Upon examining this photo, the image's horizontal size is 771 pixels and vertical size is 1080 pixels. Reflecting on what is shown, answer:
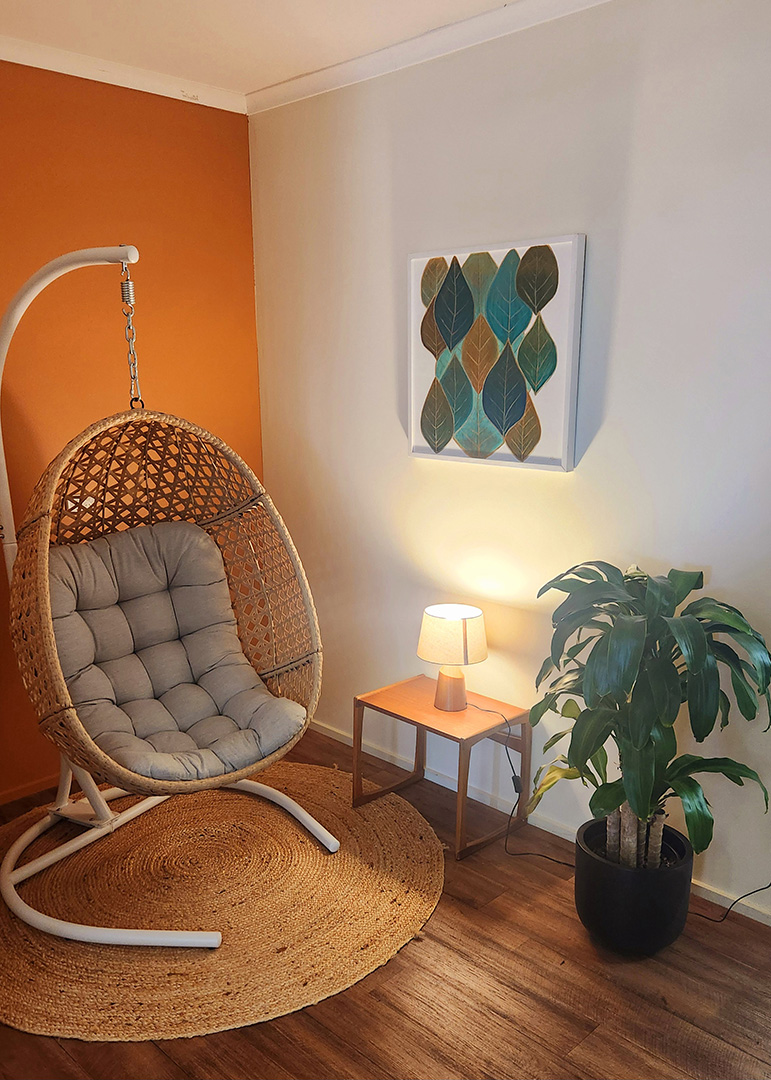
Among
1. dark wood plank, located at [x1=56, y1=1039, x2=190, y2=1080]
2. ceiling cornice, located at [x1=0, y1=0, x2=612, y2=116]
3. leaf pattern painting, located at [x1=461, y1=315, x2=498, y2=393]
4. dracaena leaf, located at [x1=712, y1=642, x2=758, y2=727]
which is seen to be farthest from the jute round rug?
ceiling cornice, located at [x1=0, y1=0, x2=612, y2=116]

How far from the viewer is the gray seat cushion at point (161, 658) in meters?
2.47

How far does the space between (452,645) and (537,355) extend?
91 centimetres

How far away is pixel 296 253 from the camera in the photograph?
11.0 feet

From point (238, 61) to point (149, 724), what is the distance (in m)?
2.18

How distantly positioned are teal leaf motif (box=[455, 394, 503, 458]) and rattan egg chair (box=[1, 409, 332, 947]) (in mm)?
645

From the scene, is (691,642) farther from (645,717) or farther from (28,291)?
(28,291)

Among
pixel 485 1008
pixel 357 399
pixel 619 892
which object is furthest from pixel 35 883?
pixel 357 399

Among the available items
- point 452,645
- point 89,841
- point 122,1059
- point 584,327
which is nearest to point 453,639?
point 452,645

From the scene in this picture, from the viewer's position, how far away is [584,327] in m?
2.51

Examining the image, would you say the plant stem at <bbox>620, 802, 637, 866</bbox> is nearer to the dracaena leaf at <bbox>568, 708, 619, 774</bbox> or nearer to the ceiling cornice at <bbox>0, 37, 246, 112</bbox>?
→ the dracaena leaf at <bbox>568, 708, 619, 774</bbox>

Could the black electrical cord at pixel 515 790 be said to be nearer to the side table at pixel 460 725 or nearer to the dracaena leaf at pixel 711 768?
the side table at pixel 460 725

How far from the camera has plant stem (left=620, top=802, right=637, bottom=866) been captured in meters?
2.24

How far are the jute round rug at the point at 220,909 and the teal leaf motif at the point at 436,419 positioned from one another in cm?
122

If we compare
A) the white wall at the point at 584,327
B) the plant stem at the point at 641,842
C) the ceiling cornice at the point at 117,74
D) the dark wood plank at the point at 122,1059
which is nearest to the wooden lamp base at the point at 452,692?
the white wall at the point at 584,327
